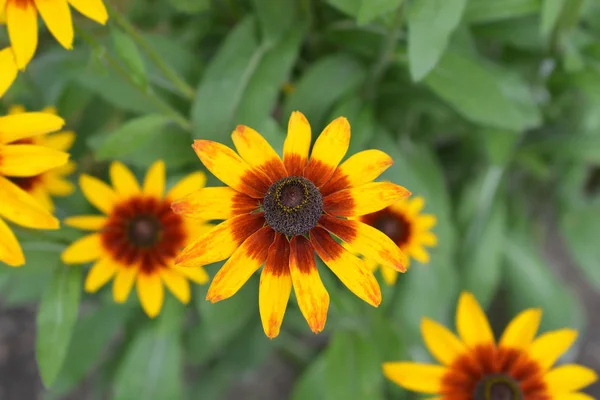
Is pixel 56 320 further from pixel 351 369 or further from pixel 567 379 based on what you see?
pixel 567 379

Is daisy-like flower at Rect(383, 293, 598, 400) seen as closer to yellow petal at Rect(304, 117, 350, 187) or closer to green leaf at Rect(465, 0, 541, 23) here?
yellow petal at Rect(304, 117, 350, 187)

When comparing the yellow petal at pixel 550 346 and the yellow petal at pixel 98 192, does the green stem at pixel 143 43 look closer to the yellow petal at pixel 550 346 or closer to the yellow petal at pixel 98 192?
the yellow petal at pixel 98 192

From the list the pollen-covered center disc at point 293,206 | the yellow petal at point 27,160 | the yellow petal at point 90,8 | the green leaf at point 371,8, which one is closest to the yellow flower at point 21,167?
the yellow petal at point 27,160

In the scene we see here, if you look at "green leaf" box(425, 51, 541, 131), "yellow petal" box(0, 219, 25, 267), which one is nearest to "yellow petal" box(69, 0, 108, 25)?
"yellow petal" box(0, 219, 25, 267)

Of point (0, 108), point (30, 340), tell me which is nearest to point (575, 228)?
point (0, 108)

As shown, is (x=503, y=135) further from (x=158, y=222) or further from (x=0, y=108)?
(x=0, y=108)

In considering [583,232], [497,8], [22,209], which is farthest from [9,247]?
[583,232]
